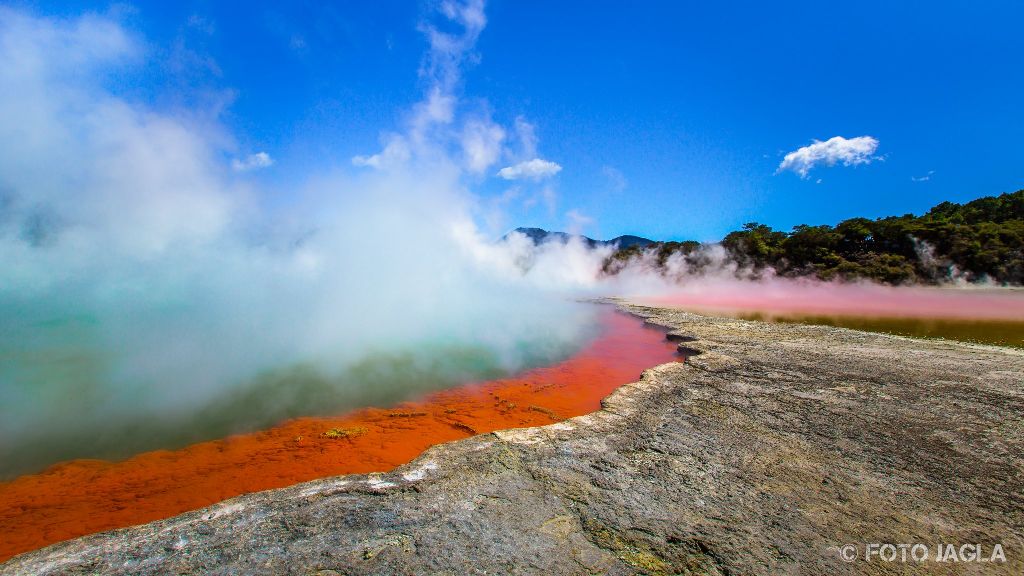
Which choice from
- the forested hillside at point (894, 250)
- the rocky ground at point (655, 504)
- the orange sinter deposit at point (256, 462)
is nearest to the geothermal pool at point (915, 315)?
the forested hillside at point (894, 250)

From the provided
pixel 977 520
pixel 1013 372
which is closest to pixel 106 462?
pixel 977 520

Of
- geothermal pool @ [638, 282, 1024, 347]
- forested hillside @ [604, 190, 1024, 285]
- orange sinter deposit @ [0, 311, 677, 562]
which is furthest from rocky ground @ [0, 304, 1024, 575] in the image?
forested hillside @ [604, 190, 1024, 285]

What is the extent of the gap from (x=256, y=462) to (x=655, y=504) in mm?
4676

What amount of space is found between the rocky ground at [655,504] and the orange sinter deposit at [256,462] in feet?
3.73

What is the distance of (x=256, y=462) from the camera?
510cm

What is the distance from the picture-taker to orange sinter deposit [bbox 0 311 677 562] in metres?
4.12

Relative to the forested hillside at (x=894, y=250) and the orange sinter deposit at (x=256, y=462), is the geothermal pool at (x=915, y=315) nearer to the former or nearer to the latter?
the forested hillside at (x=894, y=250)

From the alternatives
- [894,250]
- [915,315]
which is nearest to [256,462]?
[915,315]

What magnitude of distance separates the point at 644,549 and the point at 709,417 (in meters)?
2.88

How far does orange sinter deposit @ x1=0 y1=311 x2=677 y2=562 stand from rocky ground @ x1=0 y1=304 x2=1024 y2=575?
3.73 feet

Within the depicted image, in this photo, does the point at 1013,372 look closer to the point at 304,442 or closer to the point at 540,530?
the point at 540,530

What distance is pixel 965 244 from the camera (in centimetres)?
2962

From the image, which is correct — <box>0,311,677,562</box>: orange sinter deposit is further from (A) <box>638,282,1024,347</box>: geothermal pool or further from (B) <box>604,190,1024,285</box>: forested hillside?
(B) <box>604,190,1024,285</box>: forested hillside

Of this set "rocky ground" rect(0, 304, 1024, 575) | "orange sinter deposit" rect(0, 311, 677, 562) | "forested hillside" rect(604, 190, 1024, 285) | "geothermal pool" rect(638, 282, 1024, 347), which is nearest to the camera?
"rocky ground" rect(0, 304, 1024, 575)
